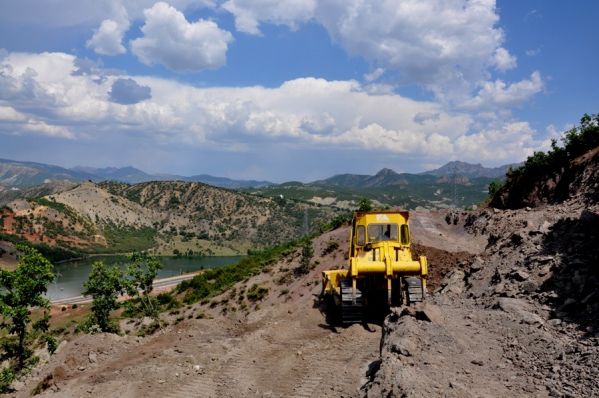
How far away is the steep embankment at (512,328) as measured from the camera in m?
9.05

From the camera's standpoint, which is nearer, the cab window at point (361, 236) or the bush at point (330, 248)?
the cab window at point (361, 236)

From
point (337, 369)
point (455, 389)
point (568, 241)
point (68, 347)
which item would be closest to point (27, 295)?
point (68, 347)

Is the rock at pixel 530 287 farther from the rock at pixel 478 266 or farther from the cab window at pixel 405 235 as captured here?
the cab window at pixel 405 235

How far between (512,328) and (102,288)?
25.9 m

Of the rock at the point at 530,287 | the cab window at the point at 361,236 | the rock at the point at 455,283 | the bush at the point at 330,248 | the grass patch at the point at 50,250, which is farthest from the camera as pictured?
the grass patch at the point at 50,250

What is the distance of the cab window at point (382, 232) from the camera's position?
17.3 metres

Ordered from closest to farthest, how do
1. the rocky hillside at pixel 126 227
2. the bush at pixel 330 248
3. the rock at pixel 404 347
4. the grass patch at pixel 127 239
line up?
the rock at pixel 404 347 < the bush at pixel 330 248 < the rocky hillside at pixel 126 227 < the grass patch at pixel 127 239

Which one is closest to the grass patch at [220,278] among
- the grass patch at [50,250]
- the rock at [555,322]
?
the rock at [555,322]

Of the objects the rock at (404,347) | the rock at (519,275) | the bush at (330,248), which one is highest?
the rock at (519,275)

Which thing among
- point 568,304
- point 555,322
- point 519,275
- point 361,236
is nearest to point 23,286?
point 361,236

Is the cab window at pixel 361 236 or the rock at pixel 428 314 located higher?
the cab window at pixel 361 236

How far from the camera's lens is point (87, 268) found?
132 meters

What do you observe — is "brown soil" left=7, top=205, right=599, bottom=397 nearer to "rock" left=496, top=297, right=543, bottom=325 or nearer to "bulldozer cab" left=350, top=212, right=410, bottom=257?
"rock" left=496, top=297, right=543, bottom=325

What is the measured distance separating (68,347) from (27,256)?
6.57 m
